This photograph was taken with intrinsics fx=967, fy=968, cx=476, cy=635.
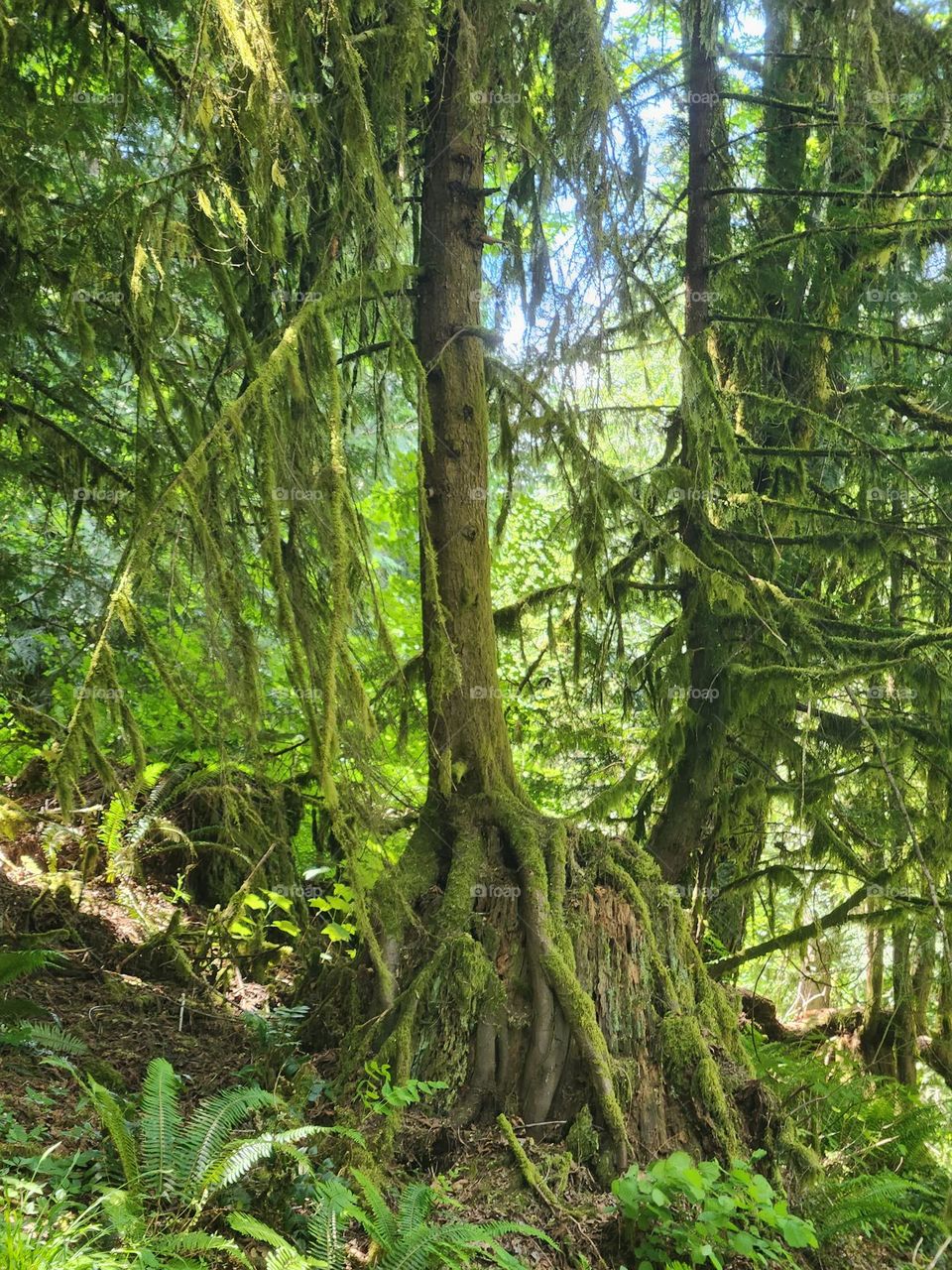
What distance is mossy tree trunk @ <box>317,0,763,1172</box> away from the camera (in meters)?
4.21

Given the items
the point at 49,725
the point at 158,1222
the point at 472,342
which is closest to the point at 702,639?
the point at 472,342

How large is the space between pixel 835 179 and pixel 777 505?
3.20 m

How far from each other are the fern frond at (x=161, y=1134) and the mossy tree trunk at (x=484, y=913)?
2.85 ft

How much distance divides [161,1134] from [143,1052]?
54.3 inches
